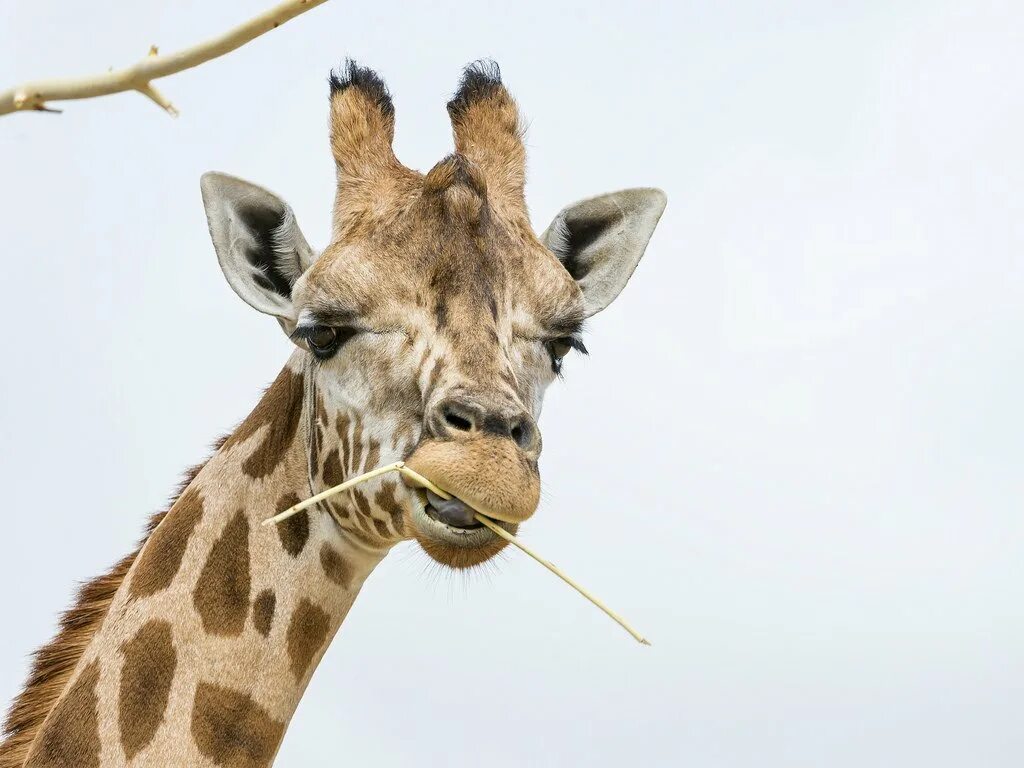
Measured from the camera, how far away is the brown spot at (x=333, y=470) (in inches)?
304

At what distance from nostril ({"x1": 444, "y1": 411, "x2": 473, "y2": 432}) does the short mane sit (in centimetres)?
258

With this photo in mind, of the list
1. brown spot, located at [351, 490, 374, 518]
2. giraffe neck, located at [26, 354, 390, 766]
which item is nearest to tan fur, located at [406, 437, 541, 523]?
brown spot, located at [351, 490, 374, 518]

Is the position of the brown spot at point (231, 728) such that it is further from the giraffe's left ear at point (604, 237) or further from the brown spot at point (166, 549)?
the giraffe's left ear at point (604, 237)

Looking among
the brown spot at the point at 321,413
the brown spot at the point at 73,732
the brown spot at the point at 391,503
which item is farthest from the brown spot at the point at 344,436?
the brown spot at the point at 73,732

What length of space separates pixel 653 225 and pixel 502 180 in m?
1.06

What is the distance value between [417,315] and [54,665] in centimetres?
294

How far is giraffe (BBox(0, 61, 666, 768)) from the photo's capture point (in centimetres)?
723

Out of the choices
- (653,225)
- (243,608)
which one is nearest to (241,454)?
(243,608)

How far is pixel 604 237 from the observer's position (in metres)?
9.19

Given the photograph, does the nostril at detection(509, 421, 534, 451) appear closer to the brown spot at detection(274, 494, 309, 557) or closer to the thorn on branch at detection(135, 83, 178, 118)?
the brown spot at detection(274, 494, 309, 557)

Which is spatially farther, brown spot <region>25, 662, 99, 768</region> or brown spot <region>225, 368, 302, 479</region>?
brown spot <region>225, 368, 302, 479</region>

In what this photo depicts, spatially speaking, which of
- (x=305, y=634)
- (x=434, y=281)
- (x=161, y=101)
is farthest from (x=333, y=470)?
(x=161, y=101)

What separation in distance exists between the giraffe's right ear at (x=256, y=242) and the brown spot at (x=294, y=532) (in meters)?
1.16

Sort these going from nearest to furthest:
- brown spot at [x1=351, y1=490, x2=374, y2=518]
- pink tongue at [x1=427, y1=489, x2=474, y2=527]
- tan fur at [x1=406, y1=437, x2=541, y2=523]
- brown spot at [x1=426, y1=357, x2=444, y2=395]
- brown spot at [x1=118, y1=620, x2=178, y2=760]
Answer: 1. tan fur at [x1=406, y1=437, x2=541, y2=523]
2. pink tongue at [x1=427, y1=489, x2=474, y2=527]
3. brown spot at [x1=426, y1=357, x2=444, y2=395]
4. brown spot at [x1=118, y1=620, x2=178, y2=760]
5. brown spot at [x1=351, y1=490, x2=374, y2=518]
